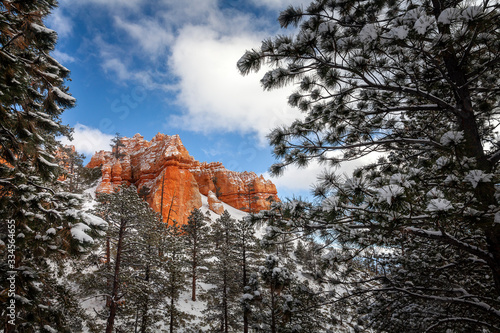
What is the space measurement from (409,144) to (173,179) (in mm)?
36800

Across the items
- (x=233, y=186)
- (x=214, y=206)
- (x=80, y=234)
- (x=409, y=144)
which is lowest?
(x=80, y=234)

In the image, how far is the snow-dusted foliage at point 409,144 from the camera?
7.22ft

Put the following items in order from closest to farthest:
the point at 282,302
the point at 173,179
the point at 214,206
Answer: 1. the point at 282,302
2. the point at 173,179
3. the point at 214,206

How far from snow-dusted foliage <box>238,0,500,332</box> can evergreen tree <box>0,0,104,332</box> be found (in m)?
3.34

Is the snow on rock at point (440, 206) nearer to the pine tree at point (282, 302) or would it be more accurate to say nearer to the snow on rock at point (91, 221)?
the snow on rock at point (91, 221)

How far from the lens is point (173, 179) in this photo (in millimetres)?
36875

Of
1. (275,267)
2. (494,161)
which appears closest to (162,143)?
(275,267)

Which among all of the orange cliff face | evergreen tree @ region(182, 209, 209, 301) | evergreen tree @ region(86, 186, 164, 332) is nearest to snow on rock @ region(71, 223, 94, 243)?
evergreen tree @ region(86, 186, 164, 332)

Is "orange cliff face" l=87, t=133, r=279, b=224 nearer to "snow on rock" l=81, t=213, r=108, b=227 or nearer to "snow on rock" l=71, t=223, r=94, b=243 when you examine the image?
"snow on rock" l=81, t=213, r=108, b=227

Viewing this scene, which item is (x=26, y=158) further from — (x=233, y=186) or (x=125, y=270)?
(x=233, y=186)

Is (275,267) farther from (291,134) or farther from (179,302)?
(179,302)

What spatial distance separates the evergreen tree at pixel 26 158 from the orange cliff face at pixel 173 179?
80.1 feet

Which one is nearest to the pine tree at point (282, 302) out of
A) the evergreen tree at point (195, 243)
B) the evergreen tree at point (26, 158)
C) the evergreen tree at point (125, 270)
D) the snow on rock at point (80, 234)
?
the evergreen tree at point (125, 270)

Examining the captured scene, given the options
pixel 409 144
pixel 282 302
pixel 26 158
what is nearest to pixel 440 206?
pixel 409 144
